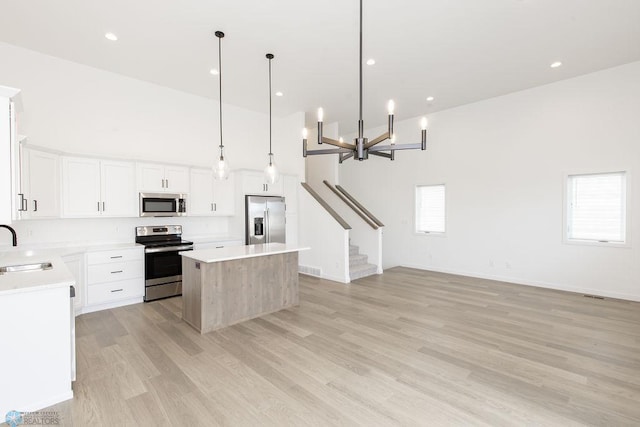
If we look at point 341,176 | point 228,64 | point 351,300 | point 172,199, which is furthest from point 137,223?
point 341,176

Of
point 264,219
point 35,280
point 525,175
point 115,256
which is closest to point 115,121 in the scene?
point 115,256

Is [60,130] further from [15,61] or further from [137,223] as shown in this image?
[137,223]

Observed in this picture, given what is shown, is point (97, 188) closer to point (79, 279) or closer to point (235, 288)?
point (79, 279)

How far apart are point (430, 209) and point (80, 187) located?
6.68m

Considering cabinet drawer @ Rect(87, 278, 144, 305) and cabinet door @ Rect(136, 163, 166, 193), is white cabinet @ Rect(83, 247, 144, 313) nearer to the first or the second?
cabinet drawer @ Rect(87, 278, 144, 305)

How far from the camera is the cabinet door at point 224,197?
18.5 feet

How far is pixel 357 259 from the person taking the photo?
6.69 m

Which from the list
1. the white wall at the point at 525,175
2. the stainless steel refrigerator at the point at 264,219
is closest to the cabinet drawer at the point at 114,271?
the stainless steel refrigerator at the point at 264,219

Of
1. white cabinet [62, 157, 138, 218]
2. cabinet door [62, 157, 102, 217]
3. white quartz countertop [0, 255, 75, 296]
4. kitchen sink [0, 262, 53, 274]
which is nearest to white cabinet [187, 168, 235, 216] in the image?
white cabinet [62, 157, 138, 218]

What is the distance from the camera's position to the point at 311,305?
447cm

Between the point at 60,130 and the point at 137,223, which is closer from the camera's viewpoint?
the point at 60,130

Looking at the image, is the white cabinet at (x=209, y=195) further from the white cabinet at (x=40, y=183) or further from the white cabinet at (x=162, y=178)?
the white cabinet at (x=40, y=183)

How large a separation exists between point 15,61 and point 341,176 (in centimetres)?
702

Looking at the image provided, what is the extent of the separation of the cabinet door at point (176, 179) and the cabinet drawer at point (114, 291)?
157cm
